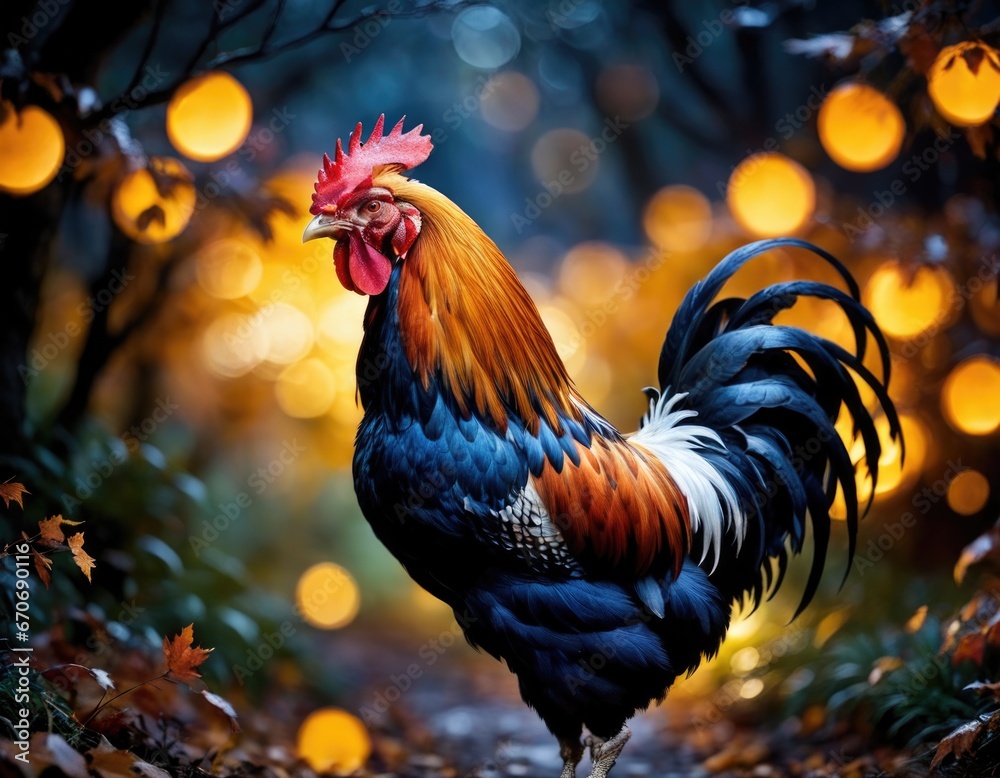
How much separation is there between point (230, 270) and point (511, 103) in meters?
8.06

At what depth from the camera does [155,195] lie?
13.8 feet

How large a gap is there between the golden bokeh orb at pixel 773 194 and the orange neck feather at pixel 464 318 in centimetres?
229

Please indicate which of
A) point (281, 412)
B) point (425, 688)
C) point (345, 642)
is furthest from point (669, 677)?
point (281, 412)

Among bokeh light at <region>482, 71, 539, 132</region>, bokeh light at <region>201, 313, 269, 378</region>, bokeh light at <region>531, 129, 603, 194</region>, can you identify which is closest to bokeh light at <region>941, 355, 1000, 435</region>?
bokeh light at <region>201, 313, 269, 378</region>

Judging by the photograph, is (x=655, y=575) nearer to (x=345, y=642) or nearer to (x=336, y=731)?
(x=336, y=731)

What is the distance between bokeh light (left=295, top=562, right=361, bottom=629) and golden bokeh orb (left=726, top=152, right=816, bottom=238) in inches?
232

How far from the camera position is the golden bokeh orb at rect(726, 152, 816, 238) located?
452 cm

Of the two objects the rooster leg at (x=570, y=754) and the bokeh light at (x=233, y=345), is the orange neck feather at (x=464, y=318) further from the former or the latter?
the bokeh light at (x=233, y=345)

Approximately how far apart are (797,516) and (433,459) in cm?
156

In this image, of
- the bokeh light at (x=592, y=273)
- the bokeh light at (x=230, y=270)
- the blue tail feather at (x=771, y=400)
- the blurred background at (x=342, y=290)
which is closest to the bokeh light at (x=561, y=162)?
the blurred background at (x=342, y=290)

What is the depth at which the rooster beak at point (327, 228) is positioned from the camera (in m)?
2.69

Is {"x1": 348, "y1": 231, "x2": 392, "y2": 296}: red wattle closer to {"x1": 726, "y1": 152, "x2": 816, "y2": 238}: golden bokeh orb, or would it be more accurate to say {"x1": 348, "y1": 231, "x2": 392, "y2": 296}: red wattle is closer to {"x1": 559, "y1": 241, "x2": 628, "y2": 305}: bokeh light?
{"x1": 726, "y1": 152, "x2": 816, "y2": 238}: golden bokeh orb

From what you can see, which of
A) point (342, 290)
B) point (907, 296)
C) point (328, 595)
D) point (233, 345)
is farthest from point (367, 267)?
point (328, 595)

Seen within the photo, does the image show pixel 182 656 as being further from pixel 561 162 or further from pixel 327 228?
pixel 561 162
